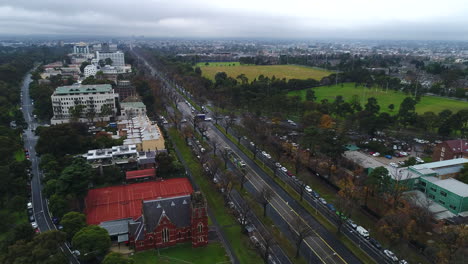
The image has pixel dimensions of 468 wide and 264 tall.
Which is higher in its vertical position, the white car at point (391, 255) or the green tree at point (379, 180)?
the green tree at point (379, 180)

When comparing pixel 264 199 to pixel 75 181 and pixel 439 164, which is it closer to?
pixel 75 181

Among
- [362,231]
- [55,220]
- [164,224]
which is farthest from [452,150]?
[55,220]

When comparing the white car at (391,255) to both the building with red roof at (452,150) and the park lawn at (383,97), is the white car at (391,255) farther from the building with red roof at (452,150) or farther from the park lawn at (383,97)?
the park lawn at (383,97)

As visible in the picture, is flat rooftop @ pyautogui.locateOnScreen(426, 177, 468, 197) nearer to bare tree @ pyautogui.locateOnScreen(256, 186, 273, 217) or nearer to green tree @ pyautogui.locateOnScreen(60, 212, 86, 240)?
bare tree @ pyautogui.locateOnScreen(256, 186, 273, 217)

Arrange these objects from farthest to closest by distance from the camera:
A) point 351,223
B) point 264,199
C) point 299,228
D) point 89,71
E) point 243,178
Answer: point 89,71 < point 243,178 < point 264,199 < point 351,223 < point 299,228

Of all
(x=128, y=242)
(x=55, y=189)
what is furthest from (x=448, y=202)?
(x=55, y=189)

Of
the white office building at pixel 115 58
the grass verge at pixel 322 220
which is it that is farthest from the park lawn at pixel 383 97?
the white office building at pixel 115 58
